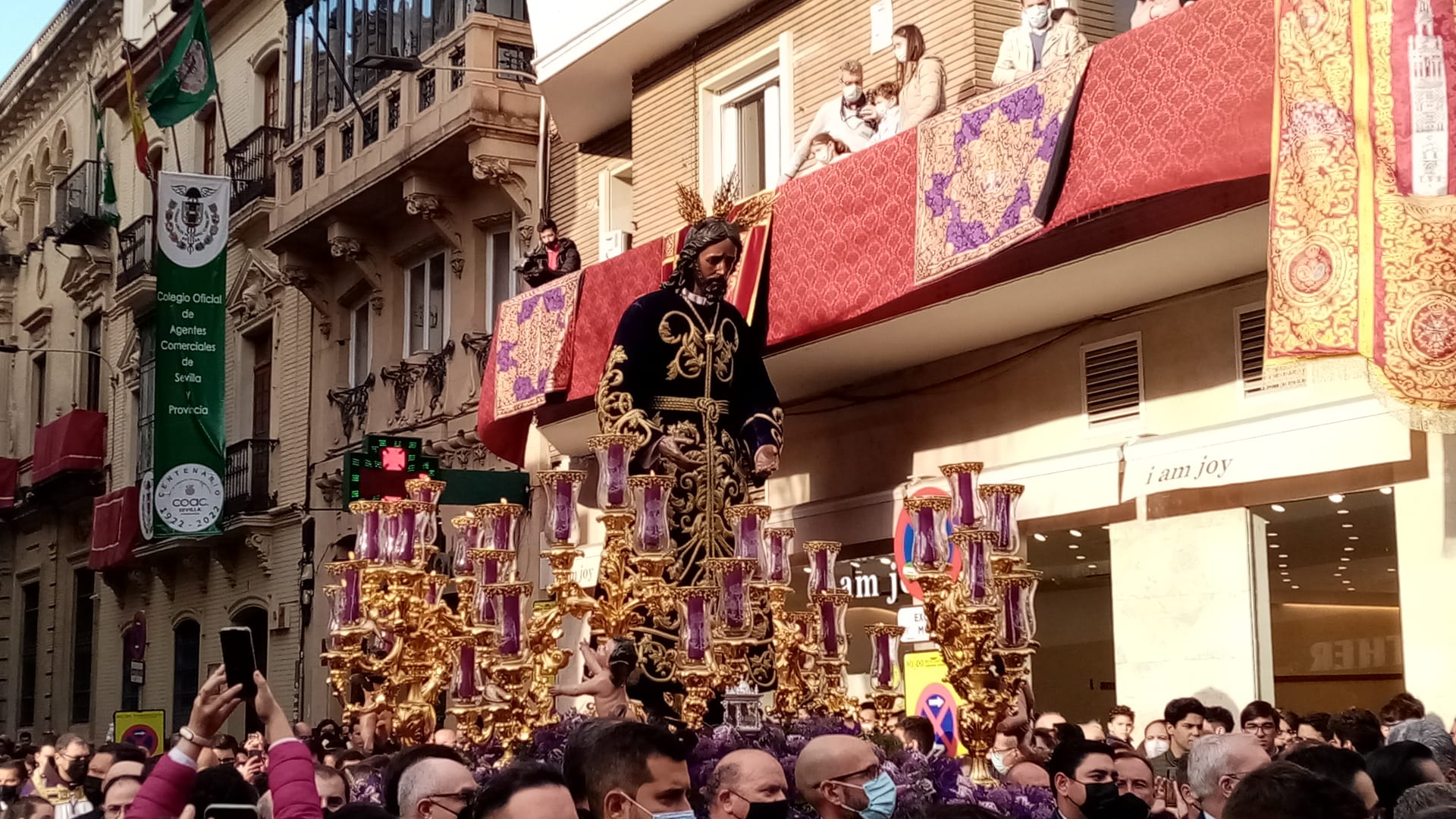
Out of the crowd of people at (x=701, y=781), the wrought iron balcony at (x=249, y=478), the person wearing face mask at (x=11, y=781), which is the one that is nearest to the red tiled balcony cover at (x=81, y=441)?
the wrought iron balcony at (x=249, y=478)

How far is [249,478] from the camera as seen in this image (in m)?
26.8

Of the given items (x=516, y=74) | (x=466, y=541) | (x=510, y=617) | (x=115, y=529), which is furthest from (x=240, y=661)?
(x=115, y=529)

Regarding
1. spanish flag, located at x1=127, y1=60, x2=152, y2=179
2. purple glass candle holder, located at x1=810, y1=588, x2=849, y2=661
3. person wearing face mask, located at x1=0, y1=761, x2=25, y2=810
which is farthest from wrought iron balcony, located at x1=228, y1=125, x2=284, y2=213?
purple glass candle holder, located at x1=810, y1=588, x2=849, y2=661

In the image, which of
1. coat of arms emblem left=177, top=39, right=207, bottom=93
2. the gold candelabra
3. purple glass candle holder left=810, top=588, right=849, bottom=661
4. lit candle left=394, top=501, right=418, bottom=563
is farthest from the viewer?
coat of arms emblem left=177, top=39, right=207, bottom=93

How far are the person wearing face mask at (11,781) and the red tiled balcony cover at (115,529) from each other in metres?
17.8

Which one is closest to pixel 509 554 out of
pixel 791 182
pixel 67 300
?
pixel 791 182

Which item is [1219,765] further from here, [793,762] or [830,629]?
[830,629]

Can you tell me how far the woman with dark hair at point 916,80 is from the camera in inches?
527

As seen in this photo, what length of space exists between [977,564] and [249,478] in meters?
21.0

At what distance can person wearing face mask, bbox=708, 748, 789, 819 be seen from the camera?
471 centimetres

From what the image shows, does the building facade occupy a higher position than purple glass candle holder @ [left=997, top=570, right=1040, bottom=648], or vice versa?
the building facade

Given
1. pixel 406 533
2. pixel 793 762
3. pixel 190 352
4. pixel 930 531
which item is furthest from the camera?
pixel 190 352

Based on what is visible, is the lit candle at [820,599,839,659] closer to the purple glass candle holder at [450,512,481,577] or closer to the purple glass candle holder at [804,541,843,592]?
the purple glass candle holder at [804,541,843,592]

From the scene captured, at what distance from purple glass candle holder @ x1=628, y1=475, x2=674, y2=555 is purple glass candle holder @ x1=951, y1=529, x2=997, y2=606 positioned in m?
1.24
